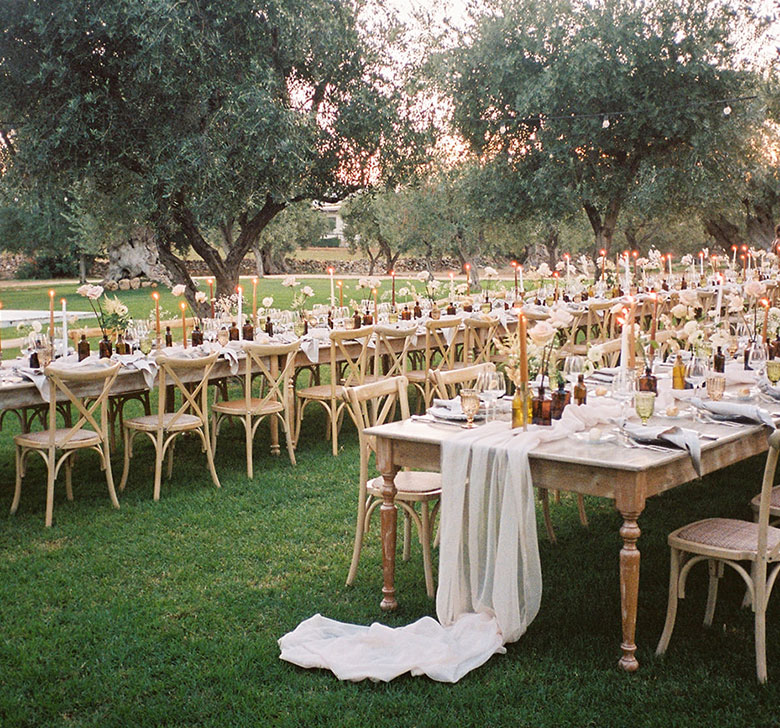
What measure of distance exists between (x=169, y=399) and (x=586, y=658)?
506 cm

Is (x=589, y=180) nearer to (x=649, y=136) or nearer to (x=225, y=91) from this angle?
(x=649, y=136)

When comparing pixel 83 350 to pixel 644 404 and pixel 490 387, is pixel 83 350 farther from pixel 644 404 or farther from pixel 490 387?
pixel 644 404

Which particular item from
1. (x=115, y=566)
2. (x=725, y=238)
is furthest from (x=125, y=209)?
(x=725, y=238)

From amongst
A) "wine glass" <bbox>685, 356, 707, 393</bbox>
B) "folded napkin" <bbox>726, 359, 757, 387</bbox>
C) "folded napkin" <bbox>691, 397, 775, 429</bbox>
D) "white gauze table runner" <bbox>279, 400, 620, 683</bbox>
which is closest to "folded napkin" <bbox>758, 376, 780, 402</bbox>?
"folded napkin" <bbox>726, 359, 757, 387</bbox>

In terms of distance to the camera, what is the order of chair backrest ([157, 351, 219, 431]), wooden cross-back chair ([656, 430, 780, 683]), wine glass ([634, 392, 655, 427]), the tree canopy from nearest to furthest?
wooden cross-back chair ([656, 430, 780, 683]), wine glass ([634, 392, 655, 427]), chair backrest ([157, 351, 219, 431]), the tree canopy

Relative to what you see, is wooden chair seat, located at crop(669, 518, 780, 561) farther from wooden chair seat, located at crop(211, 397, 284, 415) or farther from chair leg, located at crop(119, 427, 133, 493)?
chair leg, located at crop(119, 427, 133, 493)

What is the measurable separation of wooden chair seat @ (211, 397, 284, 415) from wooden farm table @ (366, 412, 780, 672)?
119 inches

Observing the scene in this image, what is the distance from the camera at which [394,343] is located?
27.1ft

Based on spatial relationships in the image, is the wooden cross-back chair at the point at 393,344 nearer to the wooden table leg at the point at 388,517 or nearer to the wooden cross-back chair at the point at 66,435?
the wooden cross-back chair at the point at 66,435

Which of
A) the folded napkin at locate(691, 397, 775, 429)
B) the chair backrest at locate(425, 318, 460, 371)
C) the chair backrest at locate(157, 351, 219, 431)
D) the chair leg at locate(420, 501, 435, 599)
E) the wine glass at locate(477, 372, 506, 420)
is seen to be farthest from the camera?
the chair backrest at locate(425, 318, 460, 371)

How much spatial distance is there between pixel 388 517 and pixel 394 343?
4.37 metres

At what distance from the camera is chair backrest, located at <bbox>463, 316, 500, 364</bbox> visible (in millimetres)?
8414

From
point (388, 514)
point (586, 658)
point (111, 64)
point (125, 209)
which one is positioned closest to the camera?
point (586, 658)

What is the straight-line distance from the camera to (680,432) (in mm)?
3576
